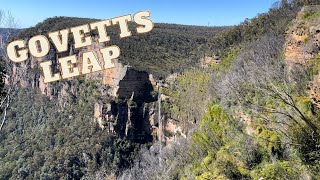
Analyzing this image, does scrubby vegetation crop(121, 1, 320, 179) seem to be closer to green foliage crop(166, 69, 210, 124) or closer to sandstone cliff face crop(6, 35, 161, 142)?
green foliage crop(166, 69, 210, 124)

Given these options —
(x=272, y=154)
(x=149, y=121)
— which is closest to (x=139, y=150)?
(x=149, y=121)

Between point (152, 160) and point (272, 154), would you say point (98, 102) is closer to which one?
point (152, 160)

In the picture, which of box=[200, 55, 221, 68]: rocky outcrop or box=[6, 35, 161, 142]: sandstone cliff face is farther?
box=[6, 35, 161, 142]: sandstone cliff face

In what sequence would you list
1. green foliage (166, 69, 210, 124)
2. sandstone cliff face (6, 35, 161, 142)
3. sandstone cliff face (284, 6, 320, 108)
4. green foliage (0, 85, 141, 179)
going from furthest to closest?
sandstone cliff face (6, 35, 161, 142)
green foliage (0, 85, 141, 179)
green foliage (166, 69, 210, 124)
sandstone cliff face (284, 6, 320, 108)

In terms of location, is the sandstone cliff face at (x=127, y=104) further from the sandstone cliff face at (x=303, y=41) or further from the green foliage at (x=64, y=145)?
the sandstone cliff face at (x=303, y=41)

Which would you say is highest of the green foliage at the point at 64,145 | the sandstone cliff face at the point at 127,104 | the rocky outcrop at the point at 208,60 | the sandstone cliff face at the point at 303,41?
the sandstone cliff face at the point at 303,41

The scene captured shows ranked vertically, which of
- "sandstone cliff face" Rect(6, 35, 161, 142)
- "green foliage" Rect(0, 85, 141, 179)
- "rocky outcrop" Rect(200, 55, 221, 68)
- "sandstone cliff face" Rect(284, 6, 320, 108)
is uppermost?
"sandstone cliff face" Rect(284, 6, 320, 108)

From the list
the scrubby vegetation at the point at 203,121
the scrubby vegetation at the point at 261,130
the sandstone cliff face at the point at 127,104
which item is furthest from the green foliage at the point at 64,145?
the scrubby vegetation at the point at 261,130

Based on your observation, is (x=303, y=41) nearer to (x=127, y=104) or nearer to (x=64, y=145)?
(x=127, y=104)

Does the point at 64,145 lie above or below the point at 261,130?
below

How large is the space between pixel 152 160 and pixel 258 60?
77.4 feet

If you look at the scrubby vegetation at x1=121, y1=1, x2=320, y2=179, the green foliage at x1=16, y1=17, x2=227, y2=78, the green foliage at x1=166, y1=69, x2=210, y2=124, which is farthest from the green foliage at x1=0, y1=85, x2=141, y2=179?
the scrubby vegetation at x1=121, y1=1, x2=320, y2=179

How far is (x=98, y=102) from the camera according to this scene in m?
64.2

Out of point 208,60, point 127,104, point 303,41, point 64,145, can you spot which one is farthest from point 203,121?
point 64,145
